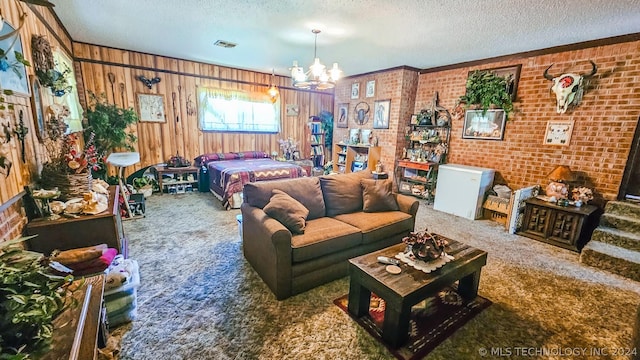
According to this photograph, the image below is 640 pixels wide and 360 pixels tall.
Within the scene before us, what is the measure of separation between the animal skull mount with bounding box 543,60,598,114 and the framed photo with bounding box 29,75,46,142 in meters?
5.85

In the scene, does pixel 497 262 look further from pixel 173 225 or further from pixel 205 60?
pixel 205 60

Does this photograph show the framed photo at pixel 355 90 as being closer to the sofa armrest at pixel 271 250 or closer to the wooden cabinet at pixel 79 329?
the sofa armrest at pixel 271 250

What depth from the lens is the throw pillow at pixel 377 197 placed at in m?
2.99

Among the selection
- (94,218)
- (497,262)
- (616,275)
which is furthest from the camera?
(497,262)

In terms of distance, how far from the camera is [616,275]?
2.72 metres

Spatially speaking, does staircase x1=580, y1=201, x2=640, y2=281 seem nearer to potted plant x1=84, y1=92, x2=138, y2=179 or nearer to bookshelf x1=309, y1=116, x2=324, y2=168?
bookshelf x1=309, y1=116, x2=324, y2=168

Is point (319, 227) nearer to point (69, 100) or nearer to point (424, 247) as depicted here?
point (424, 247)

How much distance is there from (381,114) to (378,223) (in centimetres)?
356

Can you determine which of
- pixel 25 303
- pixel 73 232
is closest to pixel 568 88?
pixel 25 303

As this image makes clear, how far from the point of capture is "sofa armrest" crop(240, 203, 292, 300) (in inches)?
82.0

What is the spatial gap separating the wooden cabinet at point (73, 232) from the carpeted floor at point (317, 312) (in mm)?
569

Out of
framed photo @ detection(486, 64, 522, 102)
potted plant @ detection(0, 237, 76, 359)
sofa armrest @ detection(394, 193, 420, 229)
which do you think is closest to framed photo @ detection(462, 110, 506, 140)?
framed photo @ detection(486, 64, 522, 102)

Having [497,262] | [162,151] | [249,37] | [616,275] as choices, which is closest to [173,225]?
[162,151]

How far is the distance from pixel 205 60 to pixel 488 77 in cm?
516
